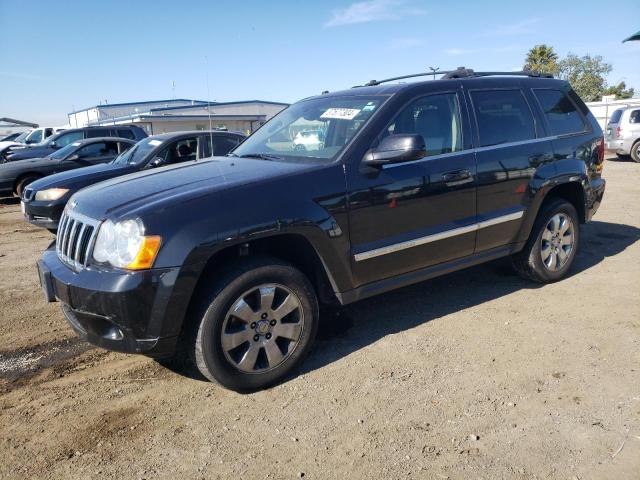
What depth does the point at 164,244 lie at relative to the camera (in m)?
2.93

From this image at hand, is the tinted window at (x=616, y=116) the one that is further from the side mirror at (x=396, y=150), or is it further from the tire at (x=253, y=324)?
the tire at (x=253, y=324)

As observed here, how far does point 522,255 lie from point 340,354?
224 cm

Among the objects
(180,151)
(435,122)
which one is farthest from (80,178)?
(435,122)

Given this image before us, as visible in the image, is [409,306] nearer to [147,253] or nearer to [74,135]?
[147,253]

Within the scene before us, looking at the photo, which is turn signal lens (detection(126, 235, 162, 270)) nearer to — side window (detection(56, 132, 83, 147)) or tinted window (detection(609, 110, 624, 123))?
side window (detection(56, 132, 83, 147))

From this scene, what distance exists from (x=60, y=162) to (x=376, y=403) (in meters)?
10.0

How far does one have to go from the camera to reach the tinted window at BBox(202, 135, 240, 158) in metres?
8.94

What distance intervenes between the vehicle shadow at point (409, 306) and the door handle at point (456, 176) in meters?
1.16

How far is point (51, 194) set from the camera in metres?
7.39

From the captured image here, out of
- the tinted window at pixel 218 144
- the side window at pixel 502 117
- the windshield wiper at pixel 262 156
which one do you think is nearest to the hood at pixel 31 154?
the tinted window at pixel 218 144

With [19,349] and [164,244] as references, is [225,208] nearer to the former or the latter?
[164,244]

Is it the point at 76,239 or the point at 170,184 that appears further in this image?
the point at 170,184

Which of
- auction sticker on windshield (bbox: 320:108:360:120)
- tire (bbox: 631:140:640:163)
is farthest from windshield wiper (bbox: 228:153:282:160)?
tire (bbox: 631:140:640:163)

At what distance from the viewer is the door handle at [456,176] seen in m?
4.05
